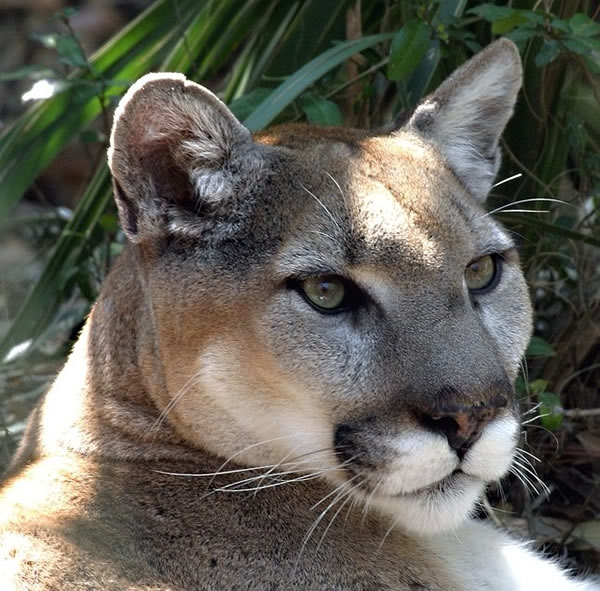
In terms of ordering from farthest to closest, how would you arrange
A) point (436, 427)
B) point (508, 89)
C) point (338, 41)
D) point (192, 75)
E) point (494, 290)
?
point (192, 75), point (338, 41), point (508, 89), point (494, 290), point (436, 427)

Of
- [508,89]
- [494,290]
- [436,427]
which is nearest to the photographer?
[436,427]

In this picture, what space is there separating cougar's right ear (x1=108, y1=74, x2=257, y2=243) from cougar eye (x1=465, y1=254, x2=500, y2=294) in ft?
2.14

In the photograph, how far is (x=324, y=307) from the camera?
296 cm

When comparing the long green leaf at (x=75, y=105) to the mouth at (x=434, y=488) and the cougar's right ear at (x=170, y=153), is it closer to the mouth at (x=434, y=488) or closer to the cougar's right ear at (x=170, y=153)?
the cougar's right ear at (x=170, y=153)

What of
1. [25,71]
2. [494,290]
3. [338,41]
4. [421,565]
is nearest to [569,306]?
[338,41]

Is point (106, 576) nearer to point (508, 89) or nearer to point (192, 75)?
point (508, 89)

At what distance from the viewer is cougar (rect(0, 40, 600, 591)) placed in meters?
2.84

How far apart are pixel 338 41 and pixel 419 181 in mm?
1576

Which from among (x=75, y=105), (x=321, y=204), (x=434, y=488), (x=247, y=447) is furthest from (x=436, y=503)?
(x=75, y=105)

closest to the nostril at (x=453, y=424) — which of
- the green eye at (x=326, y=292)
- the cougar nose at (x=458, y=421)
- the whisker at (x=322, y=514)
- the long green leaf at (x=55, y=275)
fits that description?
the cougar nose at (x=458, y=421)

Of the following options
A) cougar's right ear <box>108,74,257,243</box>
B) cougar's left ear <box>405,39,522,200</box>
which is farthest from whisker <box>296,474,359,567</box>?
cougar's left ear <box>405,39,522,200</box>

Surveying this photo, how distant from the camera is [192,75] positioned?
201 inches

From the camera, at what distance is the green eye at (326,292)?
9.71 ft

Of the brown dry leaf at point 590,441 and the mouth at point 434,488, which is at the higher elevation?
the mouth at point 434,488
